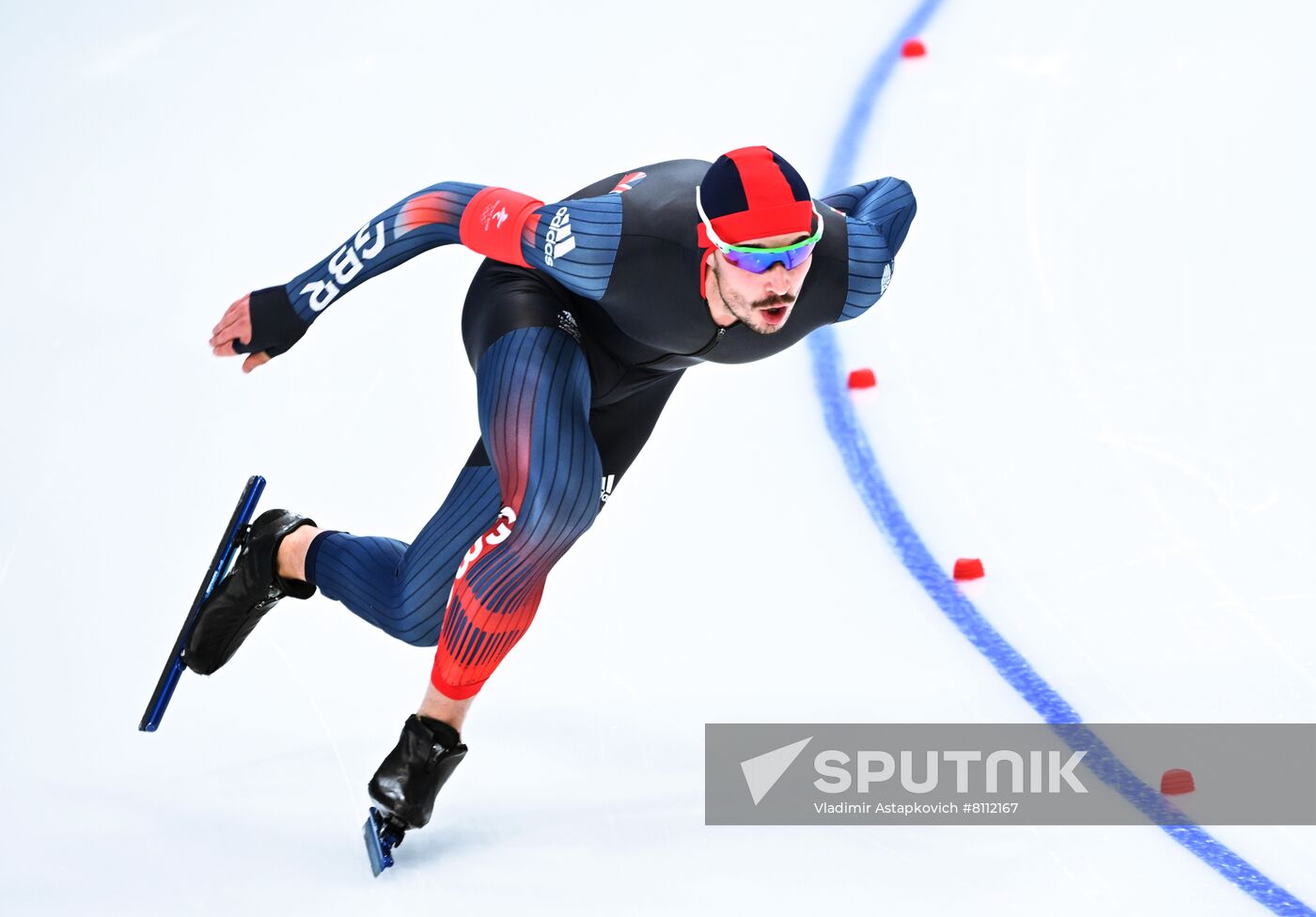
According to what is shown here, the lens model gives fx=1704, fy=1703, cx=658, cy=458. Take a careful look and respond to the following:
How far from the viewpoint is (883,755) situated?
11.0ft

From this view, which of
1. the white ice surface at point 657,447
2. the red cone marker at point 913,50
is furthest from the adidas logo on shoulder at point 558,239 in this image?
the red cone marker at point 913,50

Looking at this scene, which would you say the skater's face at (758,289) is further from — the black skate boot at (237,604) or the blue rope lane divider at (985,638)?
the black skate boot at (237,604)

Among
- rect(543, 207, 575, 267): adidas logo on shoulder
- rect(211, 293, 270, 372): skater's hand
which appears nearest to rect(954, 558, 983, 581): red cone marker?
rect(543, 207, 575, 267): adidas logo on shoulder

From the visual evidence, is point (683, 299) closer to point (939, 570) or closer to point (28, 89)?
point (939, 570)

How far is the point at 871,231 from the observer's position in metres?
3.31

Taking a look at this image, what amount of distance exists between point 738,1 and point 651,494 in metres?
3.10

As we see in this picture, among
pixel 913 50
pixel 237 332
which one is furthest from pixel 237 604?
pixel 913 50

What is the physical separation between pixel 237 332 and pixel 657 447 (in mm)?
1435

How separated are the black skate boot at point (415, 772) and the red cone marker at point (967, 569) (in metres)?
1.31

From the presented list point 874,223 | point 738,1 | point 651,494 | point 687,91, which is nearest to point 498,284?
point 874,223

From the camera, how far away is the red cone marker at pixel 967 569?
3.86 metres

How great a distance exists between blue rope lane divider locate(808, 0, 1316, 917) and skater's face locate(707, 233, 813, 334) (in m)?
0.98

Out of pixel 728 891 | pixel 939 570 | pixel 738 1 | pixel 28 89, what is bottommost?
pixel 728 891

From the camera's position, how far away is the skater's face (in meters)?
2.95
